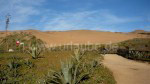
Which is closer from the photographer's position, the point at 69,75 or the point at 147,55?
the point at 69,75

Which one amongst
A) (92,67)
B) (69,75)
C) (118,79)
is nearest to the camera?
(69,75)

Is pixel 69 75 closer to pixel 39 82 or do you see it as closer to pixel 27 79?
pixel 39 82

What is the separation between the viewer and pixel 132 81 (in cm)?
716

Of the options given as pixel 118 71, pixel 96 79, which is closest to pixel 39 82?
pixel 96 79

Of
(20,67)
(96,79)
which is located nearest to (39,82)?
(96,79)

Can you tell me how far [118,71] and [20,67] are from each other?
17.6 feet

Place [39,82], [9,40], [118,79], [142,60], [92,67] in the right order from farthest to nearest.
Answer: [9,40]
[142,60]
[92,67]
[118,79]
[39,82]

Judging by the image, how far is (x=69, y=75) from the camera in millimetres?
5691

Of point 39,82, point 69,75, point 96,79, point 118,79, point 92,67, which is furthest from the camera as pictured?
point 92,67

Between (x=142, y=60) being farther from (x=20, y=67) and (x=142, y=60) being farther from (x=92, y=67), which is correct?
(x=20, y=67)

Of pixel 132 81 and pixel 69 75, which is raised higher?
pixel 69 75

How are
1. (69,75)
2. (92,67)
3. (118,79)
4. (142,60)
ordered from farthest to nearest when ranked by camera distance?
(142,60) < (92,67) < (118,79) < (69,75)

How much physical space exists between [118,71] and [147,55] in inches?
208

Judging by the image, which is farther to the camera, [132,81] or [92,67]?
[92,67]
